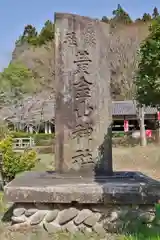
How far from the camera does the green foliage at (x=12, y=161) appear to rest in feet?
29.2

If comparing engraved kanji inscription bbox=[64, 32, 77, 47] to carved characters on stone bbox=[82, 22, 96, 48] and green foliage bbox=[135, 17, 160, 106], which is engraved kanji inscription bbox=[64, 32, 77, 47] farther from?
green foliage bbox=[135, 17, 160, 106]

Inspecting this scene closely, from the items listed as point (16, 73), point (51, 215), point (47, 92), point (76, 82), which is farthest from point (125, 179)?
point (16, 73)

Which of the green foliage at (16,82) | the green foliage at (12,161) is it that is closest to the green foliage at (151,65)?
the green foliage at (12,161)

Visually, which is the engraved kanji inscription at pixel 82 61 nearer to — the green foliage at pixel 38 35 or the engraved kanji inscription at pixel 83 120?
the engraved kanji inscription at pixel 83 120

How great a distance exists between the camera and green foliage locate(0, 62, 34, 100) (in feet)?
107

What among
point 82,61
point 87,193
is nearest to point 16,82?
point 82,61

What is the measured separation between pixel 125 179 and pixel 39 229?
1.56m

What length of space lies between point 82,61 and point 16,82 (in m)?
29.9

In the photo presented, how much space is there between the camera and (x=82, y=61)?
19.3ft

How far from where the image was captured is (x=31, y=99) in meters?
31.4

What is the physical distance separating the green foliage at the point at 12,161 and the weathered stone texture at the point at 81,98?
3393mm

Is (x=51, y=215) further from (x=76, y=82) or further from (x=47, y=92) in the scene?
(x=47, y=92)

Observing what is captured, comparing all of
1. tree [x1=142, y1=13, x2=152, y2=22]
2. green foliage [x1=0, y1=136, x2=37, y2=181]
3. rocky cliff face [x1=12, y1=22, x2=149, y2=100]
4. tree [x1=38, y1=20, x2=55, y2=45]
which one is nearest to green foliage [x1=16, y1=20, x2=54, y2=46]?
tree [x1=38, y1=20, x2=55, y2=45]

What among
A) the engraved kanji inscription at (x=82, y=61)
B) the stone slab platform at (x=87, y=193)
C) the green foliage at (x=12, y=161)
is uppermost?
the engraved kanji inscription at (x=82, y=61)
